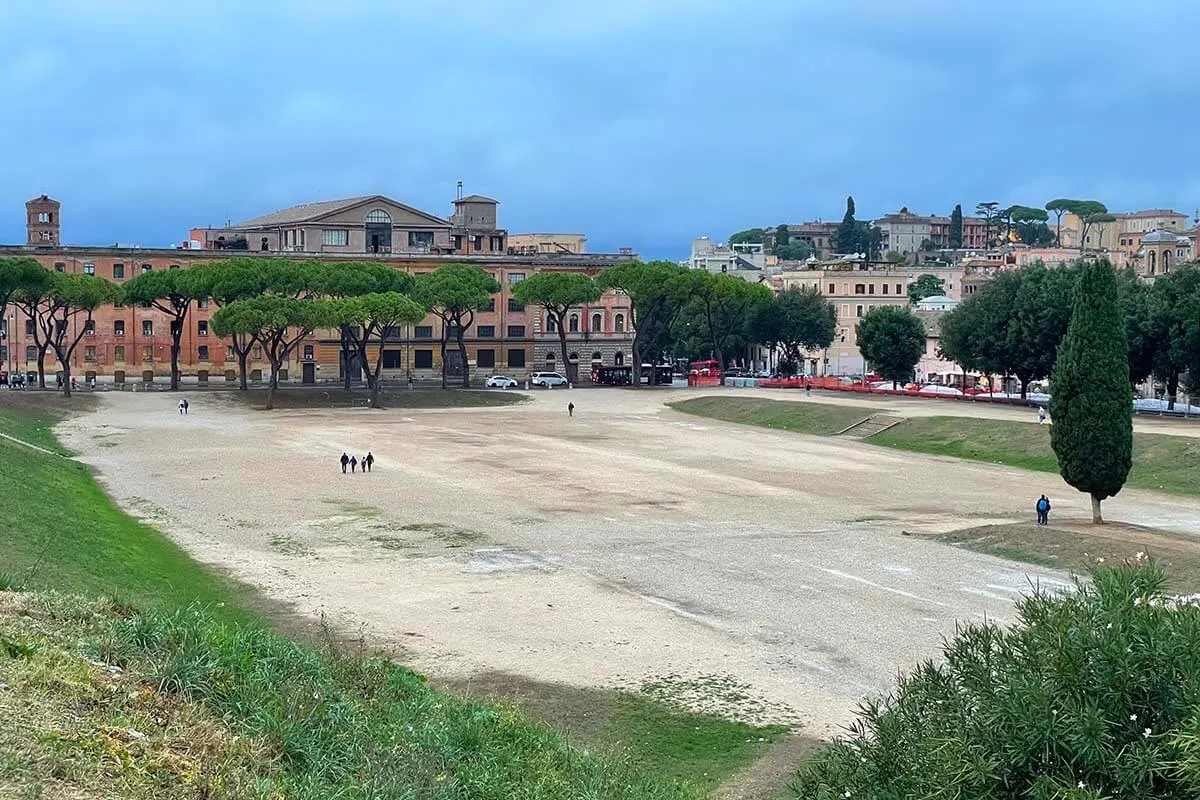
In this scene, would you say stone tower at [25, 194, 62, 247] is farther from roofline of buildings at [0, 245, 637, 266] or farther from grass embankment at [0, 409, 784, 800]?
grass embankment at [0, 409, 784, 800]

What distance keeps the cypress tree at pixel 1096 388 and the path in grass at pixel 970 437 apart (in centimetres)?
1190

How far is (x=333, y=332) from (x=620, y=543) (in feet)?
268

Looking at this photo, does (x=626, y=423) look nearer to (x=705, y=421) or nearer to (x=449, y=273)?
(x=705, y=421)

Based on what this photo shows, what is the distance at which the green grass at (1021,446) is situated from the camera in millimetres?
48594

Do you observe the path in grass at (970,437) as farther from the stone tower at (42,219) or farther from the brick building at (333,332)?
the stone tower at (42,219)

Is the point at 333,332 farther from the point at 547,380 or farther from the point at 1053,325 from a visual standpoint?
the point at 1053,325

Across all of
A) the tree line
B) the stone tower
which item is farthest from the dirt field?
the stone tower

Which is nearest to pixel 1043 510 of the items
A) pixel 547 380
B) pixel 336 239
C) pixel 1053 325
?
pixel 1053 325

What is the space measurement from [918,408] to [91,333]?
67017mm

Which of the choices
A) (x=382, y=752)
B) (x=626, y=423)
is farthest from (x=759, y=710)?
(x=626, y=423)

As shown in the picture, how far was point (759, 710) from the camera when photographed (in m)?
19.9

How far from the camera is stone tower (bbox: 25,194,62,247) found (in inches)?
4953

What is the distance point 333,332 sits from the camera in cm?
11288

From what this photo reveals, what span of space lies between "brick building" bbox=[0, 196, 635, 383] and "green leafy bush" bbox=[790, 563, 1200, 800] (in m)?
103
